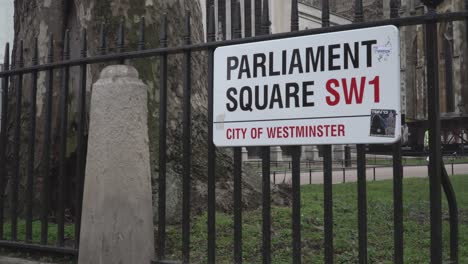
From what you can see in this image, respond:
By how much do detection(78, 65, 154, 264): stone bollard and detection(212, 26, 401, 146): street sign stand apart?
1.85 feet

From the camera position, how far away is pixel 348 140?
3072 mm

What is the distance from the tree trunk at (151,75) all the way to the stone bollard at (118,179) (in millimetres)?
1299

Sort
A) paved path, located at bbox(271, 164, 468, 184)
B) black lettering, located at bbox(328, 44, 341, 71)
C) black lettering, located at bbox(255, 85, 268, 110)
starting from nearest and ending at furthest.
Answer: black lettering, located at bbox(328, 44, 341, 71)
black lettering, located at bbox(255, 85, 268, 110)
paved path, located at bbox(271, 164, 468, 184)

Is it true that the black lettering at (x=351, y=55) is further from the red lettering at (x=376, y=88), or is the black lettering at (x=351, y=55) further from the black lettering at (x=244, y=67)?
the black lettering at (x=244, y=67)

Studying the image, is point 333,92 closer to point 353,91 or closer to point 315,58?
point 353,91

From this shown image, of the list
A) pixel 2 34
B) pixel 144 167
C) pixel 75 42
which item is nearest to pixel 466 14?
pixel 144 167

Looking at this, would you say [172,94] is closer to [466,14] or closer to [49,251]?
[49,251]

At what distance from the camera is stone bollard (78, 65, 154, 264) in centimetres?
356

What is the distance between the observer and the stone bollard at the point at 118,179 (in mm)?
3559

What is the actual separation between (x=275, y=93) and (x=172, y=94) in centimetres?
224

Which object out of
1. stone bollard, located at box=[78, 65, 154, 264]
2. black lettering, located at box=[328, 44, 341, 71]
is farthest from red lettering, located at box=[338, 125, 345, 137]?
stone bollard, located at box=[78, 65, 154, 264]

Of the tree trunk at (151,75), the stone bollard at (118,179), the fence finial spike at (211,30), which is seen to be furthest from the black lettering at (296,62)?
the tree trunk at (151,75)

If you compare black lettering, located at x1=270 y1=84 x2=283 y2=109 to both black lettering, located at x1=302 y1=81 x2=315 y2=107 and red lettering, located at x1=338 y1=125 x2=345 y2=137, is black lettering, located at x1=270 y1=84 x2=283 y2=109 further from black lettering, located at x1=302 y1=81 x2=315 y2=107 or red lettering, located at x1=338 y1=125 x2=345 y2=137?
red lettering, located at x1=338 y1=125 x2=345 y2=137

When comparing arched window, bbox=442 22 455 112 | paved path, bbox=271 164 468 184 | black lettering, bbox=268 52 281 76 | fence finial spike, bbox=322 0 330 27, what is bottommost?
paved path, bbox=271 164 468 184
